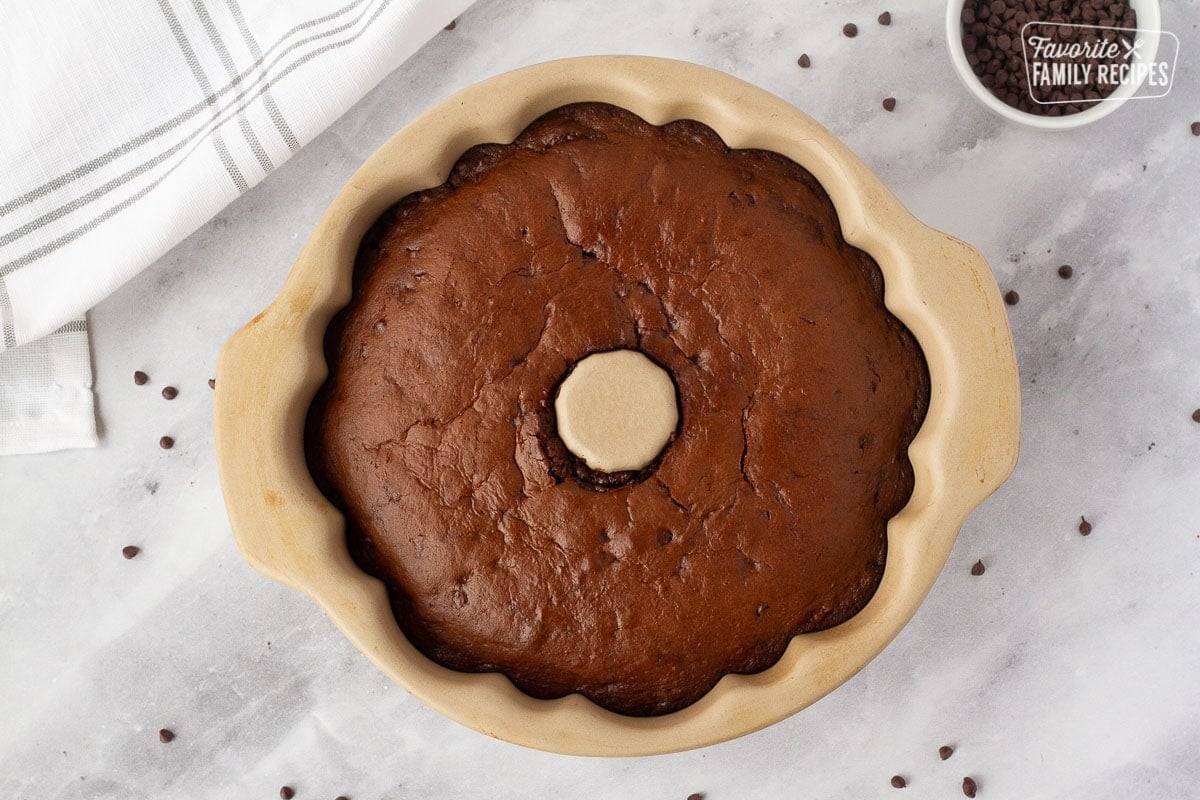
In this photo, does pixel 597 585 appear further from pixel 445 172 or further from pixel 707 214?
pixel 445 172

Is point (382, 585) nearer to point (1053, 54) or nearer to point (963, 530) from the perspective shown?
point (963, 530)

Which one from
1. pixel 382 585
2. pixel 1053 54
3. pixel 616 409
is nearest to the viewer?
pixel 616 409

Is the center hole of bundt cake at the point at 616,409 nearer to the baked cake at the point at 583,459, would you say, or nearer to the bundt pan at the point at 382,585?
the baked cake at the point at 583,459

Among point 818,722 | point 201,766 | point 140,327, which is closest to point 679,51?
point 140,327

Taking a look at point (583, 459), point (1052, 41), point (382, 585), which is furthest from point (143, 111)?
point (1052, 41)

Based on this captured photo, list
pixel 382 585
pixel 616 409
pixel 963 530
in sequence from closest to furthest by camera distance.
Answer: pixel 616 409 → pixel 382 585 → pixel 963 530
